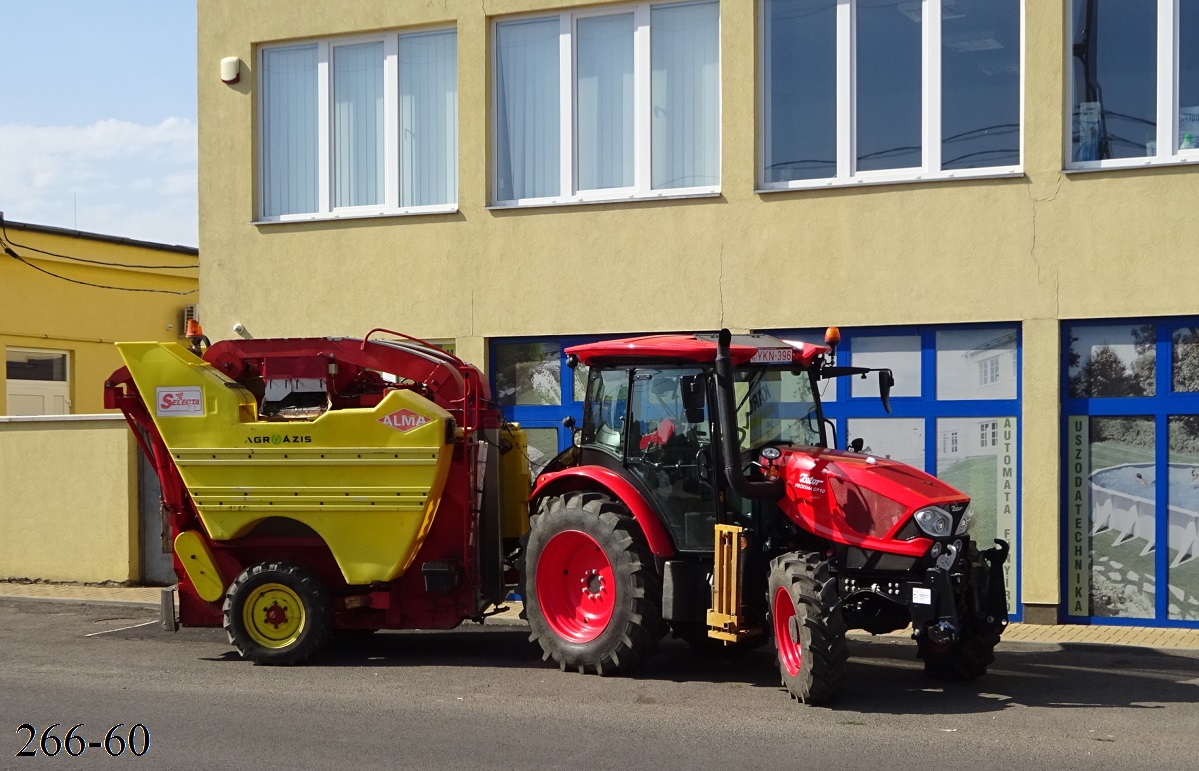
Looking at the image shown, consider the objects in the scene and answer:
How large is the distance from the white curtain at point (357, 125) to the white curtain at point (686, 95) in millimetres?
3184

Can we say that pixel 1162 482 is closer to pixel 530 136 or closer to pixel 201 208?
pixel 530 136

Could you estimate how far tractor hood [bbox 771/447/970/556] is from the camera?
873 cm

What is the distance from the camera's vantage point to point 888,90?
13.4m

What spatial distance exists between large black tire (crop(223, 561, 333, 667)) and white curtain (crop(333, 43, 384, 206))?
6.18 meters

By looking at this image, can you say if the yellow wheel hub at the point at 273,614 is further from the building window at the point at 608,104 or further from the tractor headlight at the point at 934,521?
the building window at the point at 608,104

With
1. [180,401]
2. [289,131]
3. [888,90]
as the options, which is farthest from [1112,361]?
[289,131]

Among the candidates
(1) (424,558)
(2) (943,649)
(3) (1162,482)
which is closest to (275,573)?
(1) (424,558)

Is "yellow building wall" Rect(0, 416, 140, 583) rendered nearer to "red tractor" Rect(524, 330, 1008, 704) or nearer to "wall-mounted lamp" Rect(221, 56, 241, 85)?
"wall-mounted lamp" Rect(221, 56, 241, 85)

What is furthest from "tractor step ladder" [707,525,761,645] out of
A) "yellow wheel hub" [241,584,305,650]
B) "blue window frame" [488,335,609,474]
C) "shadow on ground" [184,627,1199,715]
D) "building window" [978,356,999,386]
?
"blue window frame" [488,335,609,474]

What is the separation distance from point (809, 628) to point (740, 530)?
951 millimetres

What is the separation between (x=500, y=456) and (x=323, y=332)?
5.23 meters

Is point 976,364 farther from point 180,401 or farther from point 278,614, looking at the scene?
point 180,401

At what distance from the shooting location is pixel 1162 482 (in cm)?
1223

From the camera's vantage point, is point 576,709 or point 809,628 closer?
point 809,628
